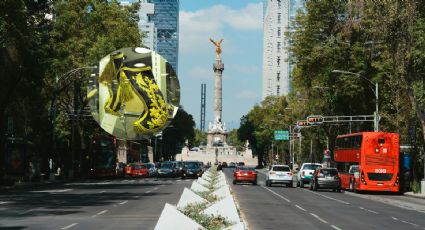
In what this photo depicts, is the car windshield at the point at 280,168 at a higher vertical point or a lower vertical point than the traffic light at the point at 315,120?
lower

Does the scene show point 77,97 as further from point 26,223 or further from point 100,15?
point 26,223

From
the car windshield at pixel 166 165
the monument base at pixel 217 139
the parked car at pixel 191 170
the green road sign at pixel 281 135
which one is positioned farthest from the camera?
the monument base at pixel 217 139

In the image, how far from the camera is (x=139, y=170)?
269ft

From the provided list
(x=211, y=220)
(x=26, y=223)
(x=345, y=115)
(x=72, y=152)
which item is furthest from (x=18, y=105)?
(x=211, y=220)

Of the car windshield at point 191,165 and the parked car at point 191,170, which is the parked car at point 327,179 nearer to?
the parked car at point 191,170

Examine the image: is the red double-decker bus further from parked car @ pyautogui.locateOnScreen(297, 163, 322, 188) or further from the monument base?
the monument base

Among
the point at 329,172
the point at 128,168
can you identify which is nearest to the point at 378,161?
the point at 329,172

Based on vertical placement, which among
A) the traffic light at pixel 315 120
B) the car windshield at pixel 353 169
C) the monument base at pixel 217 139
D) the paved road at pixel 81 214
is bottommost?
the paved road at pixel 81 214

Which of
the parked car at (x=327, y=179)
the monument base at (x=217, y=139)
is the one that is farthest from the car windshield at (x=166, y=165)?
the monument base at (x=217, y=139)

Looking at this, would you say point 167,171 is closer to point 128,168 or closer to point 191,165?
point 191,165
